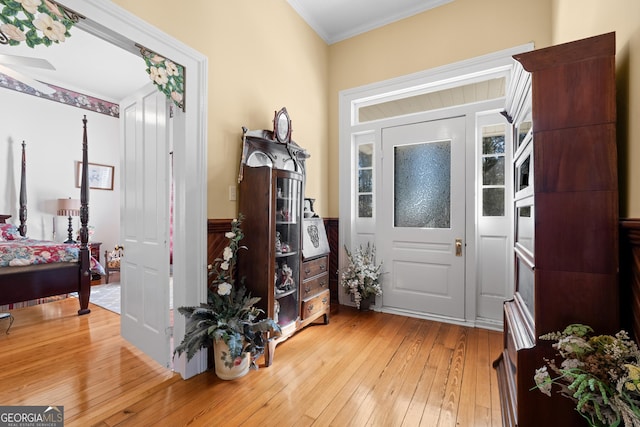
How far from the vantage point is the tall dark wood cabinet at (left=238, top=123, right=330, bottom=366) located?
2.23 m

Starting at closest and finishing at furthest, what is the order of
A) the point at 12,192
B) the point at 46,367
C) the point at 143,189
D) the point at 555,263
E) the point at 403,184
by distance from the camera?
the point at 555,263, the point at 46,367, the point at 143,189, the point at 403,184, the point at 12,192

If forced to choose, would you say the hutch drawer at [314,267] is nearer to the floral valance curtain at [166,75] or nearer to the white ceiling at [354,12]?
the floral valance curtain at [166,75]

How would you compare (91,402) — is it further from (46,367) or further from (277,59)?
(277,59)

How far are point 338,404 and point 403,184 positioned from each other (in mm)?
2307

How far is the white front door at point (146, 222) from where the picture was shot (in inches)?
84.3

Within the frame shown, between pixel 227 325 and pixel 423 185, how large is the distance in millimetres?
2410

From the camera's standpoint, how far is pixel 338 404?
1738 millimetres

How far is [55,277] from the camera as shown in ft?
10.5

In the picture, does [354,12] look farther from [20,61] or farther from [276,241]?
[20,61]

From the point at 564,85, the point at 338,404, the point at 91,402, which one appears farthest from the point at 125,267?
the point at 564,85

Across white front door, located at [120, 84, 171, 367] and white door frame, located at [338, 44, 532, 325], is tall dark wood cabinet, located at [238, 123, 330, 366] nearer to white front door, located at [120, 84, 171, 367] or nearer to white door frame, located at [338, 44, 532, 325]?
white front door, located at [120, 84, 171, 367]

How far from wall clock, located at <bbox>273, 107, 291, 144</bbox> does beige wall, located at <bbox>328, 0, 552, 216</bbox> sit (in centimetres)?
99

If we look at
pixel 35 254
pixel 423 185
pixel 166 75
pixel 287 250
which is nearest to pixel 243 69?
pixel 166 75

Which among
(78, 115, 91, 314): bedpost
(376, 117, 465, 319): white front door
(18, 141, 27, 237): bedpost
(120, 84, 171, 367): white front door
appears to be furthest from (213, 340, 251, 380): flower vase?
(18, 141, 27, 237): bedpost
